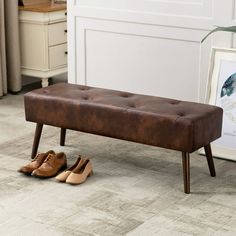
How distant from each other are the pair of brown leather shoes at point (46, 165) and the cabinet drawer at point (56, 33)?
1.85 metres

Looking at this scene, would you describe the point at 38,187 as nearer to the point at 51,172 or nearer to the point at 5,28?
the point at 51,172

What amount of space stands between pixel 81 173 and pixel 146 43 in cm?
113

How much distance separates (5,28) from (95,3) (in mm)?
1225

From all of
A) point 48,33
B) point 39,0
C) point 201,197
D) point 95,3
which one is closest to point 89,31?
point 95,3

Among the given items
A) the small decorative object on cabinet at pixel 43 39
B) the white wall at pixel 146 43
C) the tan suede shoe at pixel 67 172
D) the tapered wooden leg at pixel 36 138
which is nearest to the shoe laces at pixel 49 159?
the tan suede shoe at pixel 67 172

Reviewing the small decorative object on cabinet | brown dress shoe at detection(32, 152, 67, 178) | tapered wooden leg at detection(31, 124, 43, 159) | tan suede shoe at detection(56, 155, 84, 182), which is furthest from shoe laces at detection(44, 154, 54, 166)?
the small decorative object on cabinet

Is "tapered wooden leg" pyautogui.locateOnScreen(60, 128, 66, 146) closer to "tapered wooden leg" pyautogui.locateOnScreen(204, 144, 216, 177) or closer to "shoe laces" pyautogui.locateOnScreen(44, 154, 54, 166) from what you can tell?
"shoe laces" pyautogui.locateOnScreen(44, 154, 54, 166)

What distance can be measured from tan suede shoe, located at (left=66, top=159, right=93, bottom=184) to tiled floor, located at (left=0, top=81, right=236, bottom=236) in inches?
1.5

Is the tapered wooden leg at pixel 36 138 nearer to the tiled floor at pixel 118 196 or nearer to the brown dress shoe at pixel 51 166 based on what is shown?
the tiled floor at pixel 118 196

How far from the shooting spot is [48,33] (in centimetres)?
523

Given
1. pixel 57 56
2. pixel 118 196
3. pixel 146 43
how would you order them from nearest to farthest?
pixel 118 196 < pixel 146 43 < pixel 57 56

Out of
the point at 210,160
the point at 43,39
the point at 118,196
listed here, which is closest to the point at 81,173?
the point at 118,196

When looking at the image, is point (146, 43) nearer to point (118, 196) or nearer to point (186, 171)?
point (186, 171)

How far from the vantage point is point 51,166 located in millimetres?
3531
